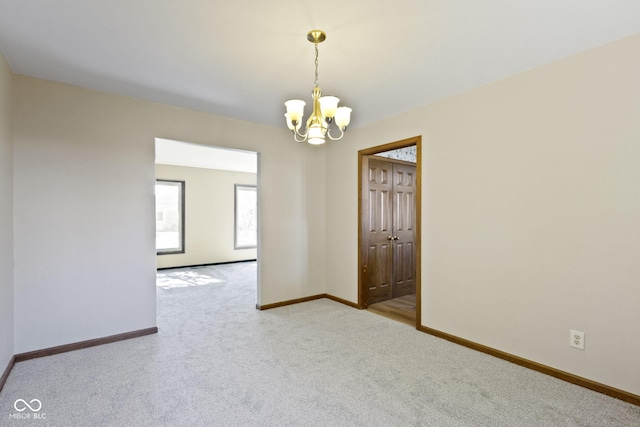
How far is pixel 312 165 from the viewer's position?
4.58 m

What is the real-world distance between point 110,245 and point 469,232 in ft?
11.5

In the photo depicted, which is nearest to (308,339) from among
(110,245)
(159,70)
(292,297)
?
(292,297)

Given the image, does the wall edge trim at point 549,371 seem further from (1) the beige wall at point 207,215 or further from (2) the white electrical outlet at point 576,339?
(1) the beige wall at point 207,215

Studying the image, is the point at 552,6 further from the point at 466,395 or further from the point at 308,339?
the point at 308,339

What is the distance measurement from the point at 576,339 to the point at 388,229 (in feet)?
8.15

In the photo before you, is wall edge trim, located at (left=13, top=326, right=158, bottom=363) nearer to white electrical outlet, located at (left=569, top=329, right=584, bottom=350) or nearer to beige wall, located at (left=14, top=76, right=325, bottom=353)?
beige wall, located at (left=14, top=76, right=325, bottom=353)

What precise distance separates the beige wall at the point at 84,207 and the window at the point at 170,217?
4102 millimetres

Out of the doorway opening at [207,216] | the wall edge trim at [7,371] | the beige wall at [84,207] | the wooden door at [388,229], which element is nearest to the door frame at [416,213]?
the wooden door at [388,229]

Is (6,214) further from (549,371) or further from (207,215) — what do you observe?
(207,215)

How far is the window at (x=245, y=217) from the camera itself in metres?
8.23

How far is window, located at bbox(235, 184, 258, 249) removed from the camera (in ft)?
27.0

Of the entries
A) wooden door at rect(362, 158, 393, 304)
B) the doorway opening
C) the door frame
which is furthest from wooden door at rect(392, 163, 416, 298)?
the doorway opening

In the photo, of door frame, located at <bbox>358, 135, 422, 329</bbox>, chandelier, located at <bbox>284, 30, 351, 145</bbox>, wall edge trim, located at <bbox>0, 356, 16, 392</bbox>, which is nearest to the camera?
chandelier, located at <bbox>284, 30, 351, 145</bbox>

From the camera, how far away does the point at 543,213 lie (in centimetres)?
248
